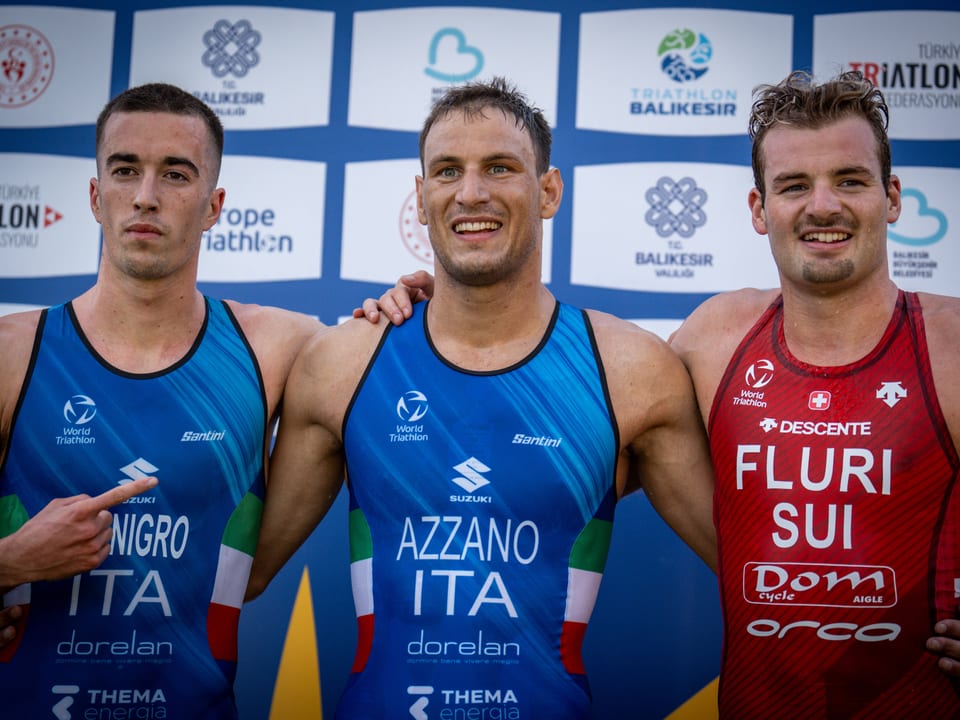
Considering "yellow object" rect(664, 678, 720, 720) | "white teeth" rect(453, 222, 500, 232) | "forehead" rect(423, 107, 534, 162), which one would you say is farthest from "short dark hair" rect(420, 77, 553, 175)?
"yellow object" rect(664, 678, 720, 720)

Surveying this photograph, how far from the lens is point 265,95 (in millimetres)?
3697

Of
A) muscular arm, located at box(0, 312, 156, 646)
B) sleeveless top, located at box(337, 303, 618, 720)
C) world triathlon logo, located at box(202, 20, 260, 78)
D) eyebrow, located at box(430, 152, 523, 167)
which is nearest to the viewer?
muscular arm, located at box(0, 312, 156, 646)

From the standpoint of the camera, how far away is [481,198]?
8.36ft

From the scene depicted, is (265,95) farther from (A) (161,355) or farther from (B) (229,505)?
(B) (229,505)

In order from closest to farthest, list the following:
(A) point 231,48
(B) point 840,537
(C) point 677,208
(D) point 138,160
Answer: (B) point 840,537 → (D) point 138,160 → (C) point 677,208 → (A) point 231,48

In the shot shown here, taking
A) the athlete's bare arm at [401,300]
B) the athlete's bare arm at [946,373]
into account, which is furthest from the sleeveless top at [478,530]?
the athlete's bare arm at [946,373]

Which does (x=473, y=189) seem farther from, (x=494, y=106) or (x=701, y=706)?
(x=701, y=706)

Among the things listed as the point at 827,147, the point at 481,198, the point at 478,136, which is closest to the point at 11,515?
the point at 481,198

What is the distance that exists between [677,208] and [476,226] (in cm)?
121

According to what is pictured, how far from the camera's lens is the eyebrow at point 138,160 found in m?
2.62

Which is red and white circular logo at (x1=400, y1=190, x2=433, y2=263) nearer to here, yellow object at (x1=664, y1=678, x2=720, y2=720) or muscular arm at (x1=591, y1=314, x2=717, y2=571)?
muscular arm at (x1=591, y1=314, x2=717, y2=571)

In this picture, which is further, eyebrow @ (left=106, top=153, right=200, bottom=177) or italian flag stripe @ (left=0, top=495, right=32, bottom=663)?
eyebrow @ (left=106, top=153, right=200, bottom=177)

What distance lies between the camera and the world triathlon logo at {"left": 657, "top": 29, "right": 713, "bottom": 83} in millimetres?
3582

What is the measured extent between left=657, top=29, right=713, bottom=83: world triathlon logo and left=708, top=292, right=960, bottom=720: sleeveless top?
1422mm
